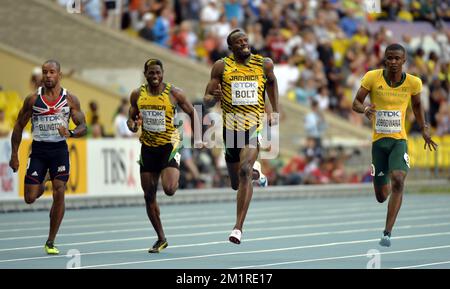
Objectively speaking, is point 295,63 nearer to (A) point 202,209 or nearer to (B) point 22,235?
(A) point 202,209

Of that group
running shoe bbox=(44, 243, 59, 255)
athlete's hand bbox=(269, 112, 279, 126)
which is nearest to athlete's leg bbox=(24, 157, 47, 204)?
running shoe bbox=(44, 243, 59, 255)

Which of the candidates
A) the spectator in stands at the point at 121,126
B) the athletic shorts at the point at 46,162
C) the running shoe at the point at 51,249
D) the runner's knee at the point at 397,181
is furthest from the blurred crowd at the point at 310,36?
the runner's knee at the point at 397,181

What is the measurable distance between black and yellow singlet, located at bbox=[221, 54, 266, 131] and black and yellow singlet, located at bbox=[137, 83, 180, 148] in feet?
2.13

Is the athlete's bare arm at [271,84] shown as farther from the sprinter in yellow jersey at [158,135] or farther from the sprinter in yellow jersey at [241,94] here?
the sprinter in yellow jersey at [158,135]

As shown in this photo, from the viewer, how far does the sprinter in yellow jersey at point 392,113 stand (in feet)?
49.8

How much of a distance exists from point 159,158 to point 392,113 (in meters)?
2.82

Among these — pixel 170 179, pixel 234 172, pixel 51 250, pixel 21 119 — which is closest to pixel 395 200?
pixel 234 172

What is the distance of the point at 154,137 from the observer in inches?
600

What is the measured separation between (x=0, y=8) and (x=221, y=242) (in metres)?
15.1

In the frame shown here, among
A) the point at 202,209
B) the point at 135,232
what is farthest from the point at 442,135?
the point at 135,232

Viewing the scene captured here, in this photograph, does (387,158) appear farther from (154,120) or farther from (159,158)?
(154,120)

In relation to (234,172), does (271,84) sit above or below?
above

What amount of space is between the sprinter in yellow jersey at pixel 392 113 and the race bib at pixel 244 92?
4.17 feet

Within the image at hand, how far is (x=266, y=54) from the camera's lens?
3148 cm
